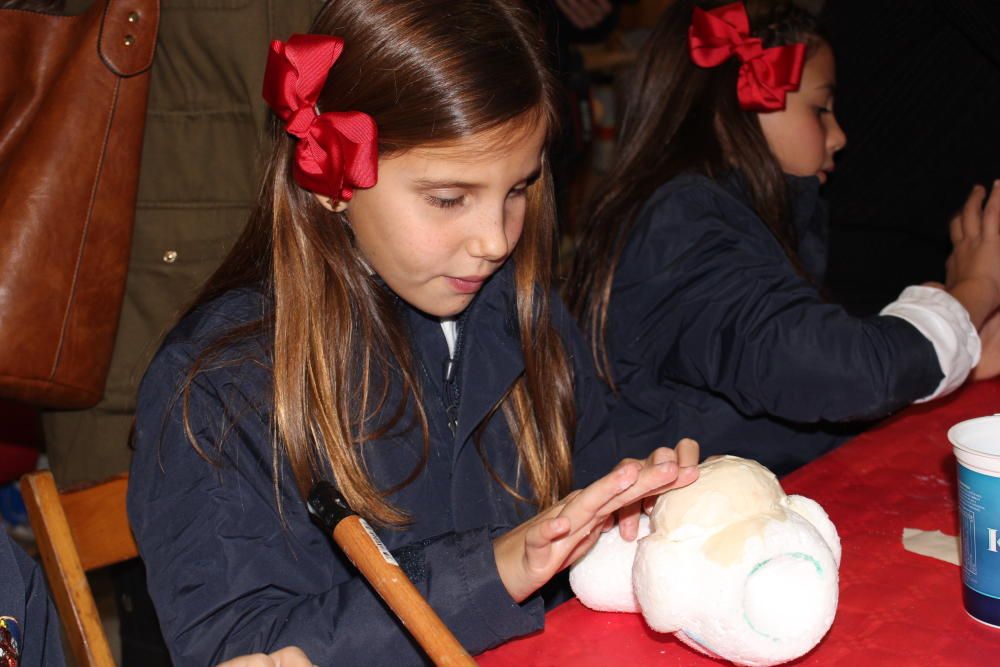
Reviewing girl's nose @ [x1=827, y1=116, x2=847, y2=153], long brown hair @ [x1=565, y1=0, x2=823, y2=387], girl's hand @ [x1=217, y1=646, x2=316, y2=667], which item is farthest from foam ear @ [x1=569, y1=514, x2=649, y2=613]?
girl's nose @ [x1=827, y1=116, x2=847, y2=153]

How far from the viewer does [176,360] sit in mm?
1124

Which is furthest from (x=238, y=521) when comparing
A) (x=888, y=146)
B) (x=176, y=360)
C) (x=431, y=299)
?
(x=888, y=146)

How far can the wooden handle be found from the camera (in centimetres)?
74

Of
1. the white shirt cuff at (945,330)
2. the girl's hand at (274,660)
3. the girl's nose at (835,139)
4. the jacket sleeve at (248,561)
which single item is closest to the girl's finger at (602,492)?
the jacket sleeve at (248,561)

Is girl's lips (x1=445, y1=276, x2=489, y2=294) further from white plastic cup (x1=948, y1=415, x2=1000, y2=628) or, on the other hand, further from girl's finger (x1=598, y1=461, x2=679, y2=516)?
white plastic cup (x1=948, y1=415, x2=1000, y2=628)

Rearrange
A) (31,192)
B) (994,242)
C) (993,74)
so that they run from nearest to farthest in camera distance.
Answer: (31,192) < (994,242) < (993,74)

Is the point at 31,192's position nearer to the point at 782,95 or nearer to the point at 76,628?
the point at 76,628

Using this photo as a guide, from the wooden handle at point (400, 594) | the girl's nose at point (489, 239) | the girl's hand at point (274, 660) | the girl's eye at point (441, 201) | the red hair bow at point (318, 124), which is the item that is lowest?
the girl's hand at point (274, 660)

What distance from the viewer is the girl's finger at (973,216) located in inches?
62.5

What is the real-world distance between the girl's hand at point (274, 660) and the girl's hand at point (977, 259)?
3.46 feet

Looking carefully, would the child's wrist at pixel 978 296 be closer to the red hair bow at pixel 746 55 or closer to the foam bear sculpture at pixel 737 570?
the red hair bow at pixel 746 55

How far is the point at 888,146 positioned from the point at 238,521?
1491 millimetres

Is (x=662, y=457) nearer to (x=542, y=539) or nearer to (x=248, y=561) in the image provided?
(x=542, y=539)

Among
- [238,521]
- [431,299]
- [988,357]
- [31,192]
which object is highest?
[31,192]
